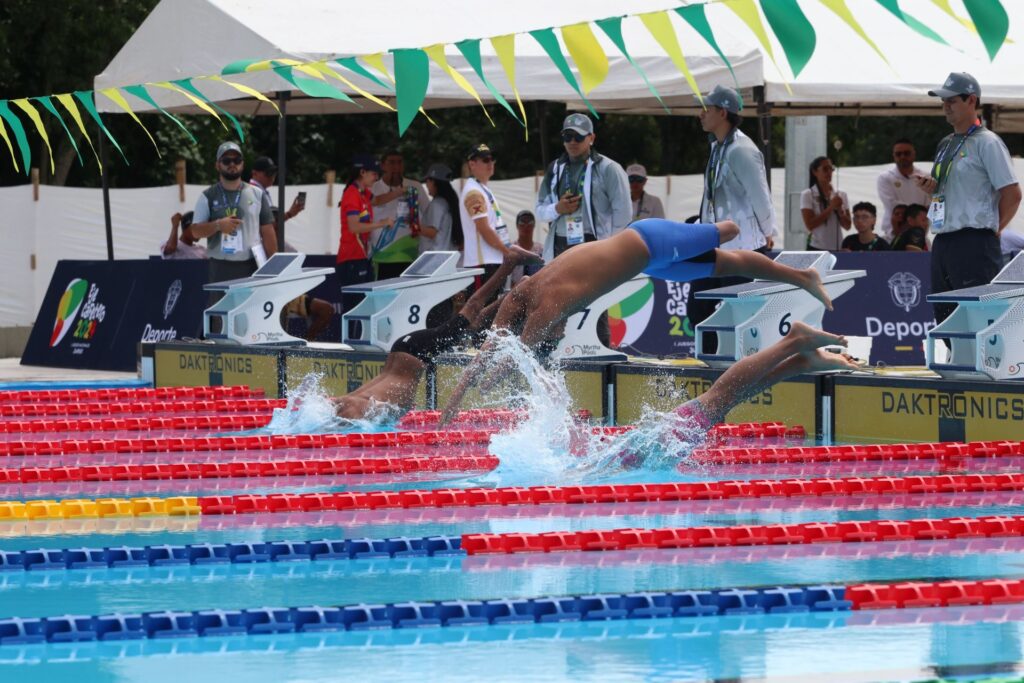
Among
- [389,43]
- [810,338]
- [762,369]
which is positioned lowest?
[762,369]

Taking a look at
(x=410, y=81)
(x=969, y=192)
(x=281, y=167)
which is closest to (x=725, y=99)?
(x=969, y=192)

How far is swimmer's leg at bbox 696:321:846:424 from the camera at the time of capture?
26.0ft

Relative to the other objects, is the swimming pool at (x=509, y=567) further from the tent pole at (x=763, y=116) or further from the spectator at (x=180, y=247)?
the spectator at (x=180, y=247)

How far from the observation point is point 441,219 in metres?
14.5

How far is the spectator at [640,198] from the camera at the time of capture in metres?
15.9

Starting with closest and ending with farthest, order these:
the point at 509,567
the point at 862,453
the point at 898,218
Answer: the point at 509,567 < the point at 862,453 < the point at 898,218

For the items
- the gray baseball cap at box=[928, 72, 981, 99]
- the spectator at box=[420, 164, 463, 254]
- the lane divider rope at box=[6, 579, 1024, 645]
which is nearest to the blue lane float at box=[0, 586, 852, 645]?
the lane divider rope at box=[6, 579, 1024, 645]

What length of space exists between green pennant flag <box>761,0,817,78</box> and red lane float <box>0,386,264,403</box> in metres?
7.48

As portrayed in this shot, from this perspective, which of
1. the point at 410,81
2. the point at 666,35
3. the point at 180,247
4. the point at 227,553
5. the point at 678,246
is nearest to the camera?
the point at 227,553

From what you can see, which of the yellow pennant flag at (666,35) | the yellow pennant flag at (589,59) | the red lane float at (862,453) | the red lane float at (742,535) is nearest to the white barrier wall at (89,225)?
the red lane float at (862,453)

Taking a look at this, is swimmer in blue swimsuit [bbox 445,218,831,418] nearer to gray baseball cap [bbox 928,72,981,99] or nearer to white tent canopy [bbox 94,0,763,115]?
gray baseball cap [bbox 928,72,981,99]

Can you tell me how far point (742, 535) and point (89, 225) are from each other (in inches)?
704

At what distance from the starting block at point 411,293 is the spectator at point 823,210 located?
414 centimetres

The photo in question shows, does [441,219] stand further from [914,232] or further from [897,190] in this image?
[897,190]
